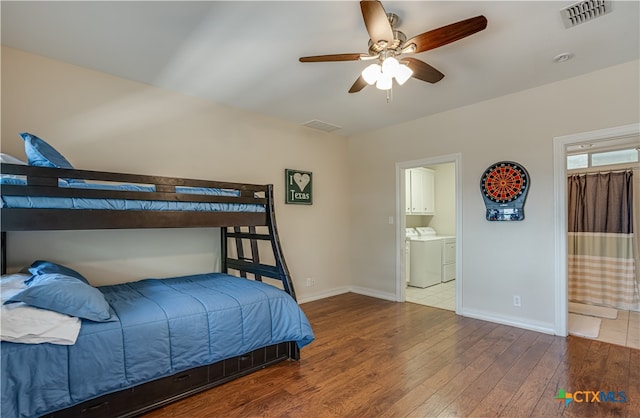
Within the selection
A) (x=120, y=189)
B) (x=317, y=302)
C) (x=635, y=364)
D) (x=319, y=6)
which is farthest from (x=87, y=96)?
(x=635, y=364)

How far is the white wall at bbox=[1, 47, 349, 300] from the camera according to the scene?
99.7 inches

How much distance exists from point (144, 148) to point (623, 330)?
5.26 m

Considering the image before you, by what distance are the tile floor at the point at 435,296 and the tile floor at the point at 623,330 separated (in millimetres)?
1461

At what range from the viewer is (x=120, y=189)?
212 centimetres

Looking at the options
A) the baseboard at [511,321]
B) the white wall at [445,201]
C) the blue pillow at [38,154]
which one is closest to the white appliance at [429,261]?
the white wall at [445,201]

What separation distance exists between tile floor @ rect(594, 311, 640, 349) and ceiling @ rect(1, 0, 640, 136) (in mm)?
2555

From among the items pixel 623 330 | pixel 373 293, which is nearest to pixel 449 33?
pixel 623 330

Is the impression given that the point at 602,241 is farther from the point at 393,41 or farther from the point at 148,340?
the point at 148,340

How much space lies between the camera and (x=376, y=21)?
174cm

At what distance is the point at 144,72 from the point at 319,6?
1.85 meters

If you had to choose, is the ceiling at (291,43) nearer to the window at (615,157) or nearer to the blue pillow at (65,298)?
the blue pillow at (65,298)

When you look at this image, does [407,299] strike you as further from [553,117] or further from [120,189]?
[120,189]

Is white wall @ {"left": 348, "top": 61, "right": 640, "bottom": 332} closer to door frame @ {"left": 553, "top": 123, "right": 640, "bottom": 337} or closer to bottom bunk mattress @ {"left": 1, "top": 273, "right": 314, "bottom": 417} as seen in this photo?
door frame @ {"left": 553, "top": 123, "right": 640, "bottom": 337}

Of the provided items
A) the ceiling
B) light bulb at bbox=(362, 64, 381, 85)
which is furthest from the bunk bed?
light bulb at bbox=(362, 64, 381, 85)
